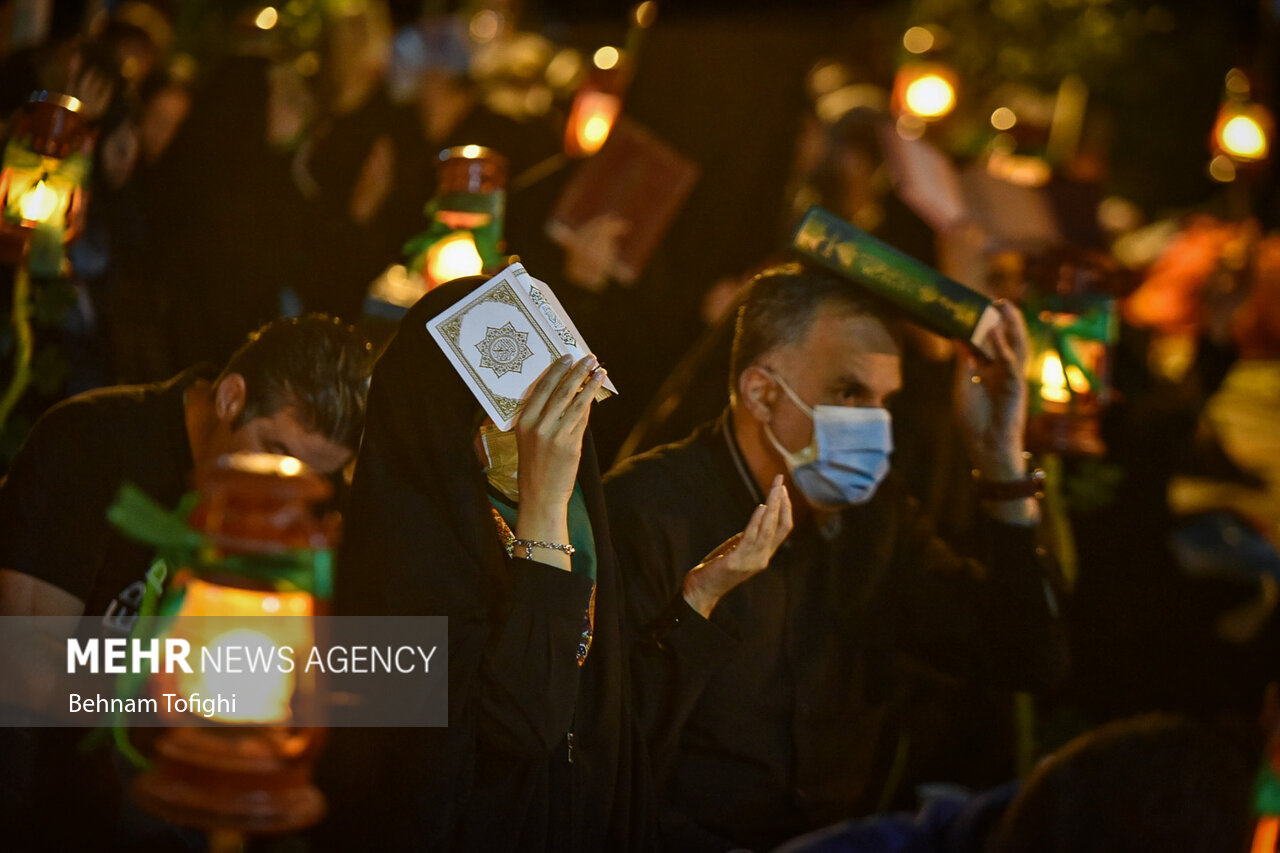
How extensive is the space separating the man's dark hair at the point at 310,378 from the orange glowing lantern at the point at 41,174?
653 millimetres

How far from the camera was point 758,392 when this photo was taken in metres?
2.87

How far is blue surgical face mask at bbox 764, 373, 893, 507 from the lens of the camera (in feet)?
9.16

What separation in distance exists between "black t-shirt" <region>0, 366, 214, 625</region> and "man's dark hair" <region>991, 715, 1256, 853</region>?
191cm

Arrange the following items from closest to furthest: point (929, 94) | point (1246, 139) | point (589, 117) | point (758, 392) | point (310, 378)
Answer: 1. point (310, 378)
2. point (758, 392)
3. point (589, 117)
4. point (1246, 139)
5. point (929, 94)

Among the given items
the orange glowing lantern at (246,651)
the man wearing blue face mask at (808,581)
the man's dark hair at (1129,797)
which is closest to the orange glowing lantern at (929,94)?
the man wearing blue face mask at (808,581)

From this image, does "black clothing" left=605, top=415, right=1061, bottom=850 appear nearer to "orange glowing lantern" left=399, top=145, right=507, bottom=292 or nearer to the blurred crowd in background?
the blurred crowd in background

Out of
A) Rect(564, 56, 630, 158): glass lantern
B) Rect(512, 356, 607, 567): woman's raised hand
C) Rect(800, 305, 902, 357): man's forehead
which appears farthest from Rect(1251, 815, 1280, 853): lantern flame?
Rect(564, 56, 630, 158): glass lantern

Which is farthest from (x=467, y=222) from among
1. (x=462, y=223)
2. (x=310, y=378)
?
(x=310, y=378)

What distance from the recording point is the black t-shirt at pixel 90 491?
8.59 feet

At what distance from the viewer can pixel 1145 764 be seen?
2.30 m

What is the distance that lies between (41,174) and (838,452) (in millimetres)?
1996

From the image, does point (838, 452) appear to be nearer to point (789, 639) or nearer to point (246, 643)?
point (789, 639)

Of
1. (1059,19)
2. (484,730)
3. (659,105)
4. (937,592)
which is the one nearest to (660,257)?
(659,105)

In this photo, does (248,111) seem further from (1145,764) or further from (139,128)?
(1145,764)
